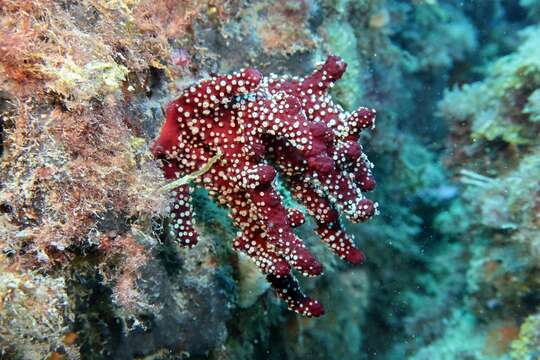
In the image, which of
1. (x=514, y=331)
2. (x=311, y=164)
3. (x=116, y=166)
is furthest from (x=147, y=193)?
(x=514, y=331)

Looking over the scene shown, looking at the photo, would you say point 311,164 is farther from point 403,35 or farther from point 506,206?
point 403,35

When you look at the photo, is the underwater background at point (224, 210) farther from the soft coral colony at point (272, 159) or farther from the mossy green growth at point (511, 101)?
the soft coral colony at point (272, 159)

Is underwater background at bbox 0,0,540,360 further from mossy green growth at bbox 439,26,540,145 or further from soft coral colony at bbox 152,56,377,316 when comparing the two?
soft coral colony at bbox 152,56,377,316

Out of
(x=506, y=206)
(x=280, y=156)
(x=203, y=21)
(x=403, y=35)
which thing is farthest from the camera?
(x=403, y=35)

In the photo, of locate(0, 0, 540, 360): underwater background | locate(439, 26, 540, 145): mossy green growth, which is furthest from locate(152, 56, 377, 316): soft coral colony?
locate(439, 26, 540, 145): mossy green growth

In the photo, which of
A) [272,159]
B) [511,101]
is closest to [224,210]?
[272,159]

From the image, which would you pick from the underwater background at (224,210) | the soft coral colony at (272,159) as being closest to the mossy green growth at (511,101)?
the underwater background at (224,210)
